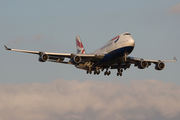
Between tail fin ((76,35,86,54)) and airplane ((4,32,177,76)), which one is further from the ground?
tail fin ((76,35,86,54))

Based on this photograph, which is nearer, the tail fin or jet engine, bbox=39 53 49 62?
jet engine, bbox=39 53 49 62

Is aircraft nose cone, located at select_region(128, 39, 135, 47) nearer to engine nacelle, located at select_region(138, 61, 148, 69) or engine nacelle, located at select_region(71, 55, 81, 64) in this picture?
engine nacelle, located at select_region(138, 61, 148, 69)

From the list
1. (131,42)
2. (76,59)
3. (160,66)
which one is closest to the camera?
(131,42)

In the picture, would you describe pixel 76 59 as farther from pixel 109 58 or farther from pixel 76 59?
pixel 109 58

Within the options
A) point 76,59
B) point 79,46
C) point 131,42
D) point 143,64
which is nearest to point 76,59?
point 76,59

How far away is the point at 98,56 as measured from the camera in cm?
6347

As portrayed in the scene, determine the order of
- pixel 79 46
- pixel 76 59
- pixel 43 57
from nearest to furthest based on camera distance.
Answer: pixel 43 57 < pixel 76 59 < pixel 79 46

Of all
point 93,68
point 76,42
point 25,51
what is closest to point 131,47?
point 93,68

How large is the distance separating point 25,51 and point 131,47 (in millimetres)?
19268

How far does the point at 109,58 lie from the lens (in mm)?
62500

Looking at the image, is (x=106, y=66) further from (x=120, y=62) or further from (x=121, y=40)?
(x=121, y=40)

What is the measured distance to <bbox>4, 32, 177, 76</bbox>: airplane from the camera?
60.4 meters

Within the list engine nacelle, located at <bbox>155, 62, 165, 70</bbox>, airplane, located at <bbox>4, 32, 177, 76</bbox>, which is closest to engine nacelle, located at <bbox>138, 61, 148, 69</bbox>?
airplane, located at <bbox>4, 32, 177, 76</bbox>

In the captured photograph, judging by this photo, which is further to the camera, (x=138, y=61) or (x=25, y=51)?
(x=138, y=61)
